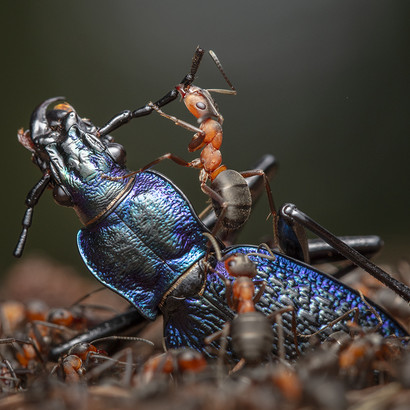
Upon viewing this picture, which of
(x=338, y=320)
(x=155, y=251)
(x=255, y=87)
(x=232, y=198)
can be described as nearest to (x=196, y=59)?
(x=232, y=198)

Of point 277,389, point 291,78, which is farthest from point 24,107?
point 277,389

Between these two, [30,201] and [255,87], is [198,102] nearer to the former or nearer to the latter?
[30,201]

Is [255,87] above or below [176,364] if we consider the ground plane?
above

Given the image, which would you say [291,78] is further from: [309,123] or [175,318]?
[175,318]

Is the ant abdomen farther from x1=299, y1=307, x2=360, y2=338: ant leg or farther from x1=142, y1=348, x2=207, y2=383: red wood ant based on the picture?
x1=142, y1=348, x2=207, y2=383: red wood ant

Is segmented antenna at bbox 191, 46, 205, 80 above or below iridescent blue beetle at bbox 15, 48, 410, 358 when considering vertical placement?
above

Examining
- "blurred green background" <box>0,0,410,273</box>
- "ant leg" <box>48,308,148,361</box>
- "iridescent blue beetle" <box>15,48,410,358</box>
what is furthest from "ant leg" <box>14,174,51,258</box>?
"blurred green background" <box>0,0,410,273</box>
